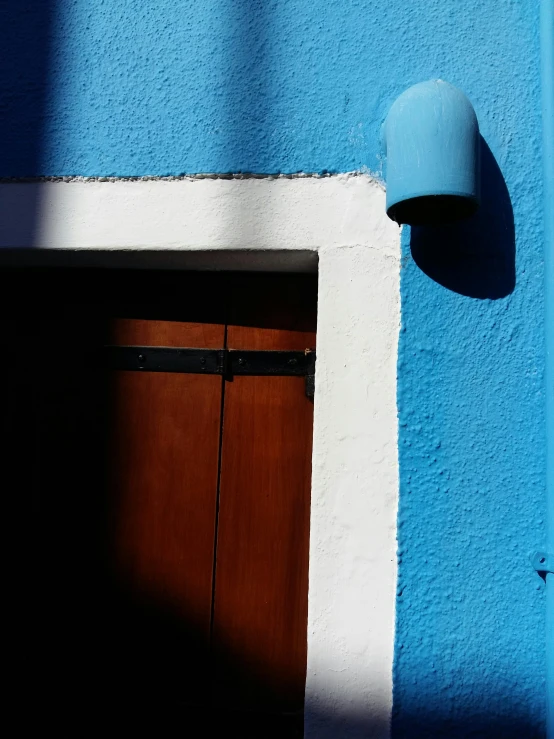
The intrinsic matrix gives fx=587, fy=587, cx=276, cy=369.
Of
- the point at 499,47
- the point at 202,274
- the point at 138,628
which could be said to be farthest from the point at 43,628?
the point at 499,47

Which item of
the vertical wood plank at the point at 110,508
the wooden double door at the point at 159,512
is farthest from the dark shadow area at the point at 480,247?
the vertical wood plank at the point at 110,508

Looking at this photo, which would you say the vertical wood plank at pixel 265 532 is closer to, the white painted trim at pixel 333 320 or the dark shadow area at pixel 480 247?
the white painted trim at pixel 333 320

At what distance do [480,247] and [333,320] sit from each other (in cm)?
38

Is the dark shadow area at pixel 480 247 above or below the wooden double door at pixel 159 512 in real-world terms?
above

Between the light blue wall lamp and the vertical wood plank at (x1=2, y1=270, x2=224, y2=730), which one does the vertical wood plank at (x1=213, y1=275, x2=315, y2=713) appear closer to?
the vertical wood plank at (x1=2, y1=270, x2=224, y2=730)

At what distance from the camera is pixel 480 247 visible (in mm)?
1355

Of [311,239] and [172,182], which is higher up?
[172,182]

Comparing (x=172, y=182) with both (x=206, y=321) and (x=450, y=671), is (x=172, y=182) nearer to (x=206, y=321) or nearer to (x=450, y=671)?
(x=206, y=321)

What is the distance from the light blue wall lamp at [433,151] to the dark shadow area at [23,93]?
0.91 meters

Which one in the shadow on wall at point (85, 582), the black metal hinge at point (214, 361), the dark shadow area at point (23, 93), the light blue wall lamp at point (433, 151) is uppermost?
the dark shadow area at point (23, 93)

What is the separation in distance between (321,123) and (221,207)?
0.32 m

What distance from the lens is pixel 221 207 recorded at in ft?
4.66

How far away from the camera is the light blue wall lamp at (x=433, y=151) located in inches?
47.3

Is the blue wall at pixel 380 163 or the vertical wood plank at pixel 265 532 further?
the vertical wood plank at pixel 265 532
